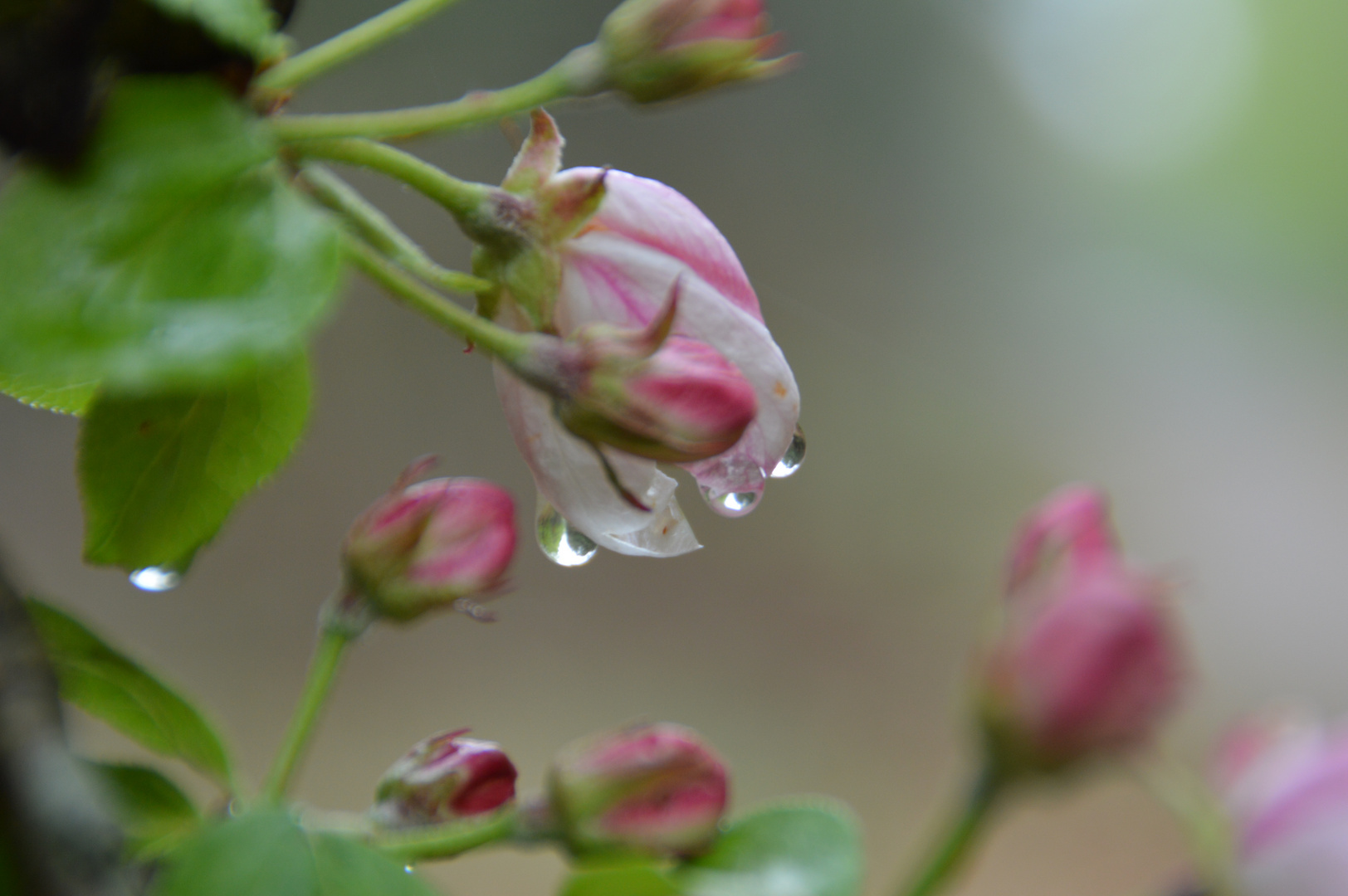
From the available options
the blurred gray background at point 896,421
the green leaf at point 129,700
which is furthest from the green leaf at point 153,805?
the blurred gray background at point 896,421

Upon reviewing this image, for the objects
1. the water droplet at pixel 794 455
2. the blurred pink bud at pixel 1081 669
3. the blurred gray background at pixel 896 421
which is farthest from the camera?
the blurred gray background at pixel 896 421

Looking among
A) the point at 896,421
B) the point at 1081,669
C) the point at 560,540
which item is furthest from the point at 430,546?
the point at 896,421

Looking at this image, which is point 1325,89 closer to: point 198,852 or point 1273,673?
point 1273,673

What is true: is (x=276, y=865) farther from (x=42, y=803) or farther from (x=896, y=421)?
(x=896, y=421)

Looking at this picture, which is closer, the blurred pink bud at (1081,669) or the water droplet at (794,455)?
the blurred pink bud at (1081,669)

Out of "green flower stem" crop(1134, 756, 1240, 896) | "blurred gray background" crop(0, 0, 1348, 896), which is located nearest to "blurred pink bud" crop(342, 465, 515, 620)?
"green flower stem" crop(1134, 756, 1240, 896)

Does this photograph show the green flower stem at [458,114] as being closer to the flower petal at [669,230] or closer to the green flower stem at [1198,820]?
the flower petal at [669,230]
